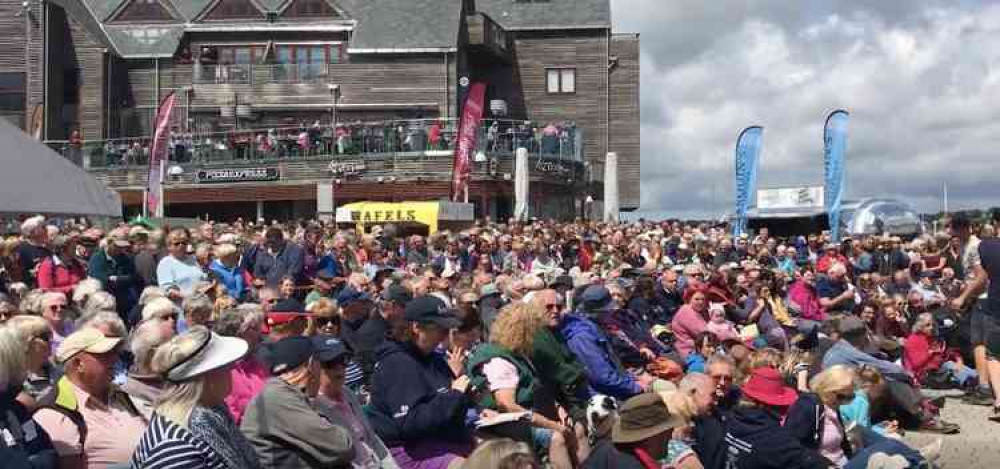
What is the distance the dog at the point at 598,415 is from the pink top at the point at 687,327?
4.16 m

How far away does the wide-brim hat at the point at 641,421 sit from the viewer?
5.45 metres

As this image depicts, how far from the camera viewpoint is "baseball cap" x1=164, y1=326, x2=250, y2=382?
15.4ft

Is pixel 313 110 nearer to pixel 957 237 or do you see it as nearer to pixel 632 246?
pixel 632 246

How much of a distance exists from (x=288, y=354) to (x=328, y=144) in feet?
107

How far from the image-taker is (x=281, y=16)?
42.8 meters

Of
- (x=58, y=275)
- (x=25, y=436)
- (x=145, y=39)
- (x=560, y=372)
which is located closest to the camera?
(x=25, y=436)

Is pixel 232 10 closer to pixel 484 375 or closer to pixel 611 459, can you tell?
pixel 484 375

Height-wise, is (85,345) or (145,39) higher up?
(145,39)

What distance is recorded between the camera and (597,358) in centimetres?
870

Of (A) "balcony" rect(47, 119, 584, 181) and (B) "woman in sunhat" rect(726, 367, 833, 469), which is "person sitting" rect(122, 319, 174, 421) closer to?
(B) "woman in sunhat" rect(726, 367, 833, 469)

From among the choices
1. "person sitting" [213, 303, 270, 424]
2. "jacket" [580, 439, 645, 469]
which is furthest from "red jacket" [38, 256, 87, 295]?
"jacket" [580, 439, 645, 469]

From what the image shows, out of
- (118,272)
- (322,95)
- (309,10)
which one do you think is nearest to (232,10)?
(309,10)

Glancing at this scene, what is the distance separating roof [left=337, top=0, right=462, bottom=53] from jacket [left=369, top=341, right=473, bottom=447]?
36180mm

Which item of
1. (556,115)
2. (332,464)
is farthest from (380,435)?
(556,115)
